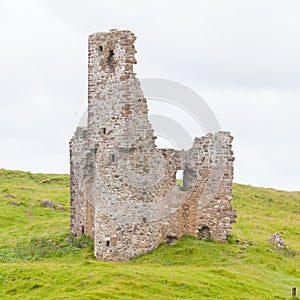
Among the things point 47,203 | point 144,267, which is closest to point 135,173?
point 144,267

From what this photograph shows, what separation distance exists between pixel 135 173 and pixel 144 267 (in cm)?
420

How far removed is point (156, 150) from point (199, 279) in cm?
720

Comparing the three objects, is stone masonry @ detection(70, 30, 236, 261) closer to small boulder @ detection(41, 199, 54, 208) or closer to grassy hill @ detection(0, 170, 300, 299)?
grassy hill @ detection(0, 170, 300, 299)

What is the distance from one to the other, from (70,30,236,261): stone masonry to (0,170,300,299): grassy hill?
3.12 feet

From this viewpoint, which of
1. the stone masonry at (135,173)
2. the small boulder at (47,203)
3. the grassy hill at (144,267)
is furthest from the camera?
the small boulder at (47,203)

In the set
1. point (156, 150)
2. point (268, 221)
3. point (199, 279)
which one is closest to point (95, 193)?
point (156, 150)

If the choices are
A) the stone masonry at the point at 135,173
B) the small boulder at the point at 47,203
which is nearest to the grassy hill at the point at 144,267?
the stone masonry at the point at 135,173

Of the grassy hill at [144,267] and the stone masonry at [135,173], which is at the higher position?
the stone masonry at [135,173]

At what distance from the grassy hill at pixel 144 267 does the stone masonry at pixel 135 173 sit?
0.95 metres

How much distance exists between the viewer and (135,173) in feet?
90.8

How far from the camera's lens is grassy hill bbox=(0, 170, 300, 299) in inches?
858

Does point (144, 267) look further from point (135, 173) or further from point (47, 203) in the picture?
point (47, 203)

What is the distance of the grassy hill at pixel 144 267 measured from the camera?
71.5 ft

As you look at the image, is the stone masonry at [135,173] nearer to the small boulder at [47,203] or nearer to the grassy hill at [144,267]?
the grassy hill at [144,267]
